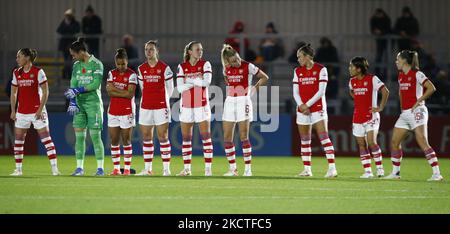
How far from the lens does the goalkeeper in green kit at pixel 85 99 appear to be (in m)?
17.2

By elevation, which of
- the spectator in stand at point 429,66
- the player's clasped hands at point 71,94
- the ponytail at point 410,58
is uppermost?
the ponytail at point 410,58

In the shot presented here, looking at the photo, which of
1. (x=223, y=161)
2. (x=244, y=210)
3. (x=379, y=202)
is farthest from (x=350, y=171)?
(x=244, y=210)

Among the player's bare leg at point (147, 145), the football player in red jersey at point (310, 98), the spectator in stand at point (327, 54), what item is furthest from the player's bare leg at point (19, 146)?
the spectator in stand at point (327, 54)

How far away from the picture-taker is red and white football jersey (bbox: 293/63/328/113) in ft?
56.2

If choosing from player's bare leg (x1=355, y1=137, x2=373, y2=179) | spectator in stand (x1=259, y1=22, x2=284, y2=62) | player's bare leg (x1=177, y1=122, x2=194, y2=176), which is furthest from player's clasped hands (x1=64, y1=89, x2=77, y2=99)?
spectator in stand (x1=259, y1=22, x2=284, y2=62)

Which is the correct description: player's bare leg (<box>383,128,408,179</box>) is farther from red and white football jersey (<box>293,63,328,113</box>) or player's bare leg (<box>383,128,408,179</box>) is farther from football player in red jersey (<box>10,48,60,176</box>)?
football player in red jersey (<box>10,48,60,176</box>)

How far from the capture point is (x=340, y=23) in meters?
28.9

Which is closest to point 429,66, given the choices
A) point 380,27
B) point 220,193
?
point 380,27

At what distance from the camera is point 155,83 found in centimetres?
1725

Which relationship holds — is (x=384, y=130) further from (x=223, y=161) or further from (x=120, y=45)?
(x=120, y=45)

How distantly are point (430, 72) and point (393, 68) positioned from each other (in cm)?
155

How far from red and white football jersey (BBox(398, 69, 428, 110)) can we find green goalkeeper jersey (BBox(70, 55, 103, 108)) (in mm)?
4815

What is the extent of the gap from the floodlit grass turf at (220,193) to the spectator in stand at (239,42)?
7708 mm

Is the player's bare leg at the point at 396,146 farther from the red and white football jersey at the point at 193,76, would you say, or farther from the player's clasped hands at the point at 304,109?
the red and white football jersey at the point at 193,76
